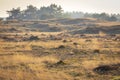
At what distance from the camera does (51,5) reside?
144 meters

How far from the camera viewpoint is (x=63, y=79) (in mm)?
15906

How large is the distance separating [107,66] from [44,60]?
6054 millimetres

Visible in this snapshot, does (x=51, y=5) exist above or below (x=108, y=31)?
above

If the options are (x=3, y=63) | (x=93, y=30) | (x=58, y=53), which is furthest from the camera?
(x=93, y=30)

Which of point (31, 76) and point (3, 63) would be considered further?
point (3, 63)

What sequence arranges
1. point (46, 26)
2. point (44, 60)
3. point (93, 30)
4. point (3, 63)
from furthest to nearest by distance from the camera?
point (46, 26)
point (93, 30)
point (44, 60)
point (3, 63)

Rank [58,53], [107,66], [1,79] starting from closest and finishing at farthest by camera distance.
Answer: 1. [1,79]
2. [107,66]
3. [58,53]

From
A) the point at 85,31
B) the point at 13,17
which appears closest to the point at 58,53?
the point at 85,31

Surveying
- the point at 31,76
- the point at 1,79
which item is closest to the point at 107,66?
the point at 31,76

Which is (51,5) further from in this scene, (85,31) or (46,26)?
(85,31)

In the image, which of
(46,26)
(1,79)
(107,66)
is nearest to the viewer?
(1,79)

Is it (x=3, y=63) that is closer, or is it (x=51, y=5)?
(x=3, y=63)

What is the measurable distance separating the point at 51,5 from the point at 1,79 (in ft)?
428

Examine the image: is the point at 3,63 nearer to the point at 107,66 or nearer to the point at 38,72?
the point at 38,72
